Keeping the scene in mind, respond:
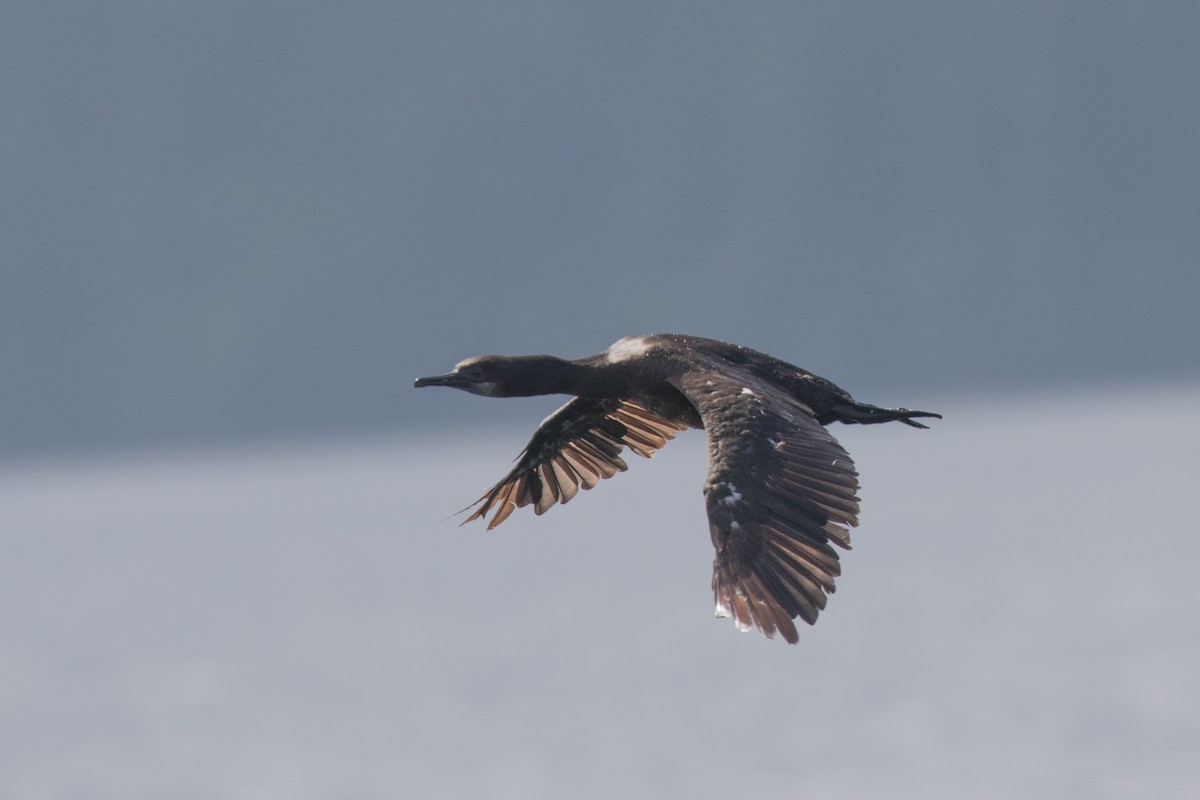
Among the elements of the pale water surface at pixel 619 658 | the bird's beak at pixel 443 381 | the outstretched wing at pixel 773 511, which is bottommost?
the outstretched wing at pixel 773 511

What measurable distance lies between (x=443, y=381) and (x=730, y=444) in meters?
1.84

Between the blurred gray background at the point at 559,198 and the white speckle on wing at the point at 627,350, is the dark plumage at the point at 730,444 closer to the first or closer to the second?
the white speckle on wing at the point at 627,350

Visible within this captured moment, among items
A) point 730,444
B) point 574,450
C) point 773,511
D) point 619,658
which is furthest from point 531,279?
point 773,511

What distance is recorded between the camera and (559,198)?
292 ft

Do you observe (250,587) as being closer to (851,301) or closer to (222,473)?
(851,301)

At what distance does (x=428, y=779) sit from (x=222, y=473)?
8028cm

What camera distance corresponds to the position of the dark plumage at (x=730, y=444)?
7969mm

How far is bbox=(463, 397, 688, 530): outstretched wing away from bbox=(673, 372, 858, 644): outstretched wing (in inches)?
77.6

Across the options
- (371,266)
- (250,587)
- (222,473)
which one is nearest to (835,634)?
(250,587)

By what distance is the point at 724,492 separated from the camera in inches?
325

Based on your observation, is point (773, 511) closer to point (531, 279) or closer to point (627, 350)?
point (627, 350)

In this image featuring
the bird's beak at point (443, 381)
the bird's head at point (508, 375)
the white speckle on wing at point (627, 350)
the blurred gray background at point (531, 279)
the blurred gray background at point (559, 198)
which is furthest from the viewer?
the blurred gray background at point (559, 198)

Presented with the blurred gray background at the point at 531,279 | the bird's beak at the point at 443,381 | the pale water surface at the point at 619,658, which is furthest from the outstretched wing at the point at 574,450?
the blurred gray background at the point at 531,279

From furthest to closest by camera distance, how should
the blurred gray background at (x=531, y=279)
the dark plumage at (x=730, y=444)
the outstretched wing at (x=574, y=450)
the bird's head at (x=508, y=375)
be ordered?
the blurred gray background at (x=531, y=279)
the outstretched wing at (x=574, y=450)
the bird's head at (x=508, y=375)
the dark plumage at (x=730, y=444)
